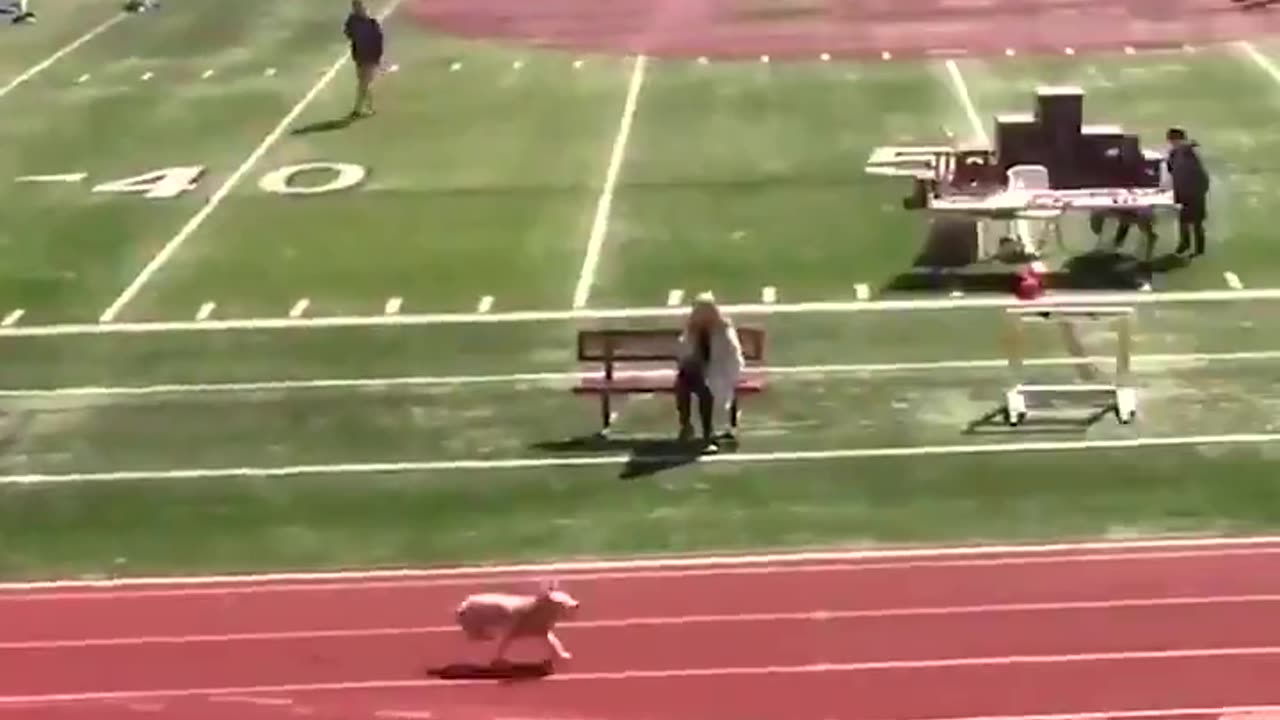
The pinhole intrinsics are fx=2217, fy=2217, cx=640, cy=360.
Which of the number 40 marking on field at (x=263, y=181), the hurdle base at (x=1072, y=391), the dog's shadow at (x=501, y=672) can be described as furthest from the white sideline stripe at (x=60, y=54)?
the dog's shadow at (x=501, y=672)

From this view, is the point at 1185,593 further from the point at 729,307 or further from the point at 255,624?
the point at 729,307

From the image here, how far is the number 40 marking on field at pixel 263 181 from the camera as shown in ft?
87.0

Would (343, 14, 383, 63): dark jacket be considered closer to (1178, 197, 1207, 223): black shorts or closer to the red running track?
(1178, 197, 1207, 223): black shorts

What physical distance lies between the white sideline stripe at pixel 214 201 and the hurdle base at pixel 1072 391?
28.5 feet

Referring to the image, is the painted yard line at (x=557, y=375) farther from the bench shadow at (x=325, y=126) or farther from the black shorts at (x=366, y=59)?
the black shorts at (x=366, y=59)

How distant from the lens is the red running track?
1241cm

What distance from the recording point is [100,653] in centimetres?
1349

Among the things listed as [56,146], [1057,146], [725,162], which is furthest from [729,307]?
[56,146]

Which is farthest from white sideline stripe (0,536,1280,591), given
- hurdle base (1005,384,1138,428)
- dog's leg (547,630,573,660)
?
hurdle base (1005,384,1138,428)

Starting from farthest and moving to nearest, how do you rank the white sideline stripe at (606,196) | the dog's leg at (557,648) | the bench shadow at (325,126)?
the bench shadow at (325,126)
the white sideline stripe at (606,196)
the dog's leg at (557,648)

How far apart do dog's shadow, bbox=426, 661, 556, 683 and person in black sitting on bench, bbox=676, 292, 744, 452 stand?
4157 millimetres

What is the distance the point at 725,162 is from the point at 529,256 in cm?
519

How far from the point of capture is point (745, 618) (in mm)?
13602

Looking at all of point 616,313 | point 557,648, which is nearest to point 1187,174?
point 616,313
